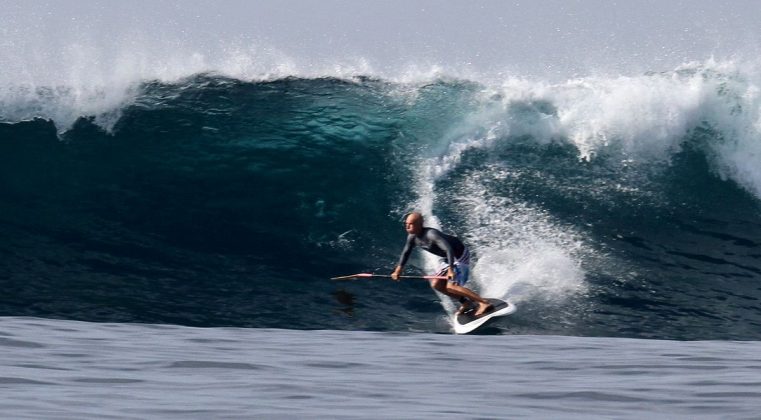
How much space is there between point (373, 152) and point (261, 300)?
360 cm

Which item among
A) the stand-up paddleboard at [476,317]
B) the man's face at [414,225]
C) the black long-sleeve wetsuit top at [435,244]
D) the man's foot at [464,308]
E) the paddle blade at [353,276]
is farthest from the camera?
the paddle blade at [353,276]

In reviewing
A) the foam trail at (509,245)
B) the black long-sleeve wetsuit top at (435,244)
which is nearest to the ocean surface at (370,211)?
the foam trail at (509,245)

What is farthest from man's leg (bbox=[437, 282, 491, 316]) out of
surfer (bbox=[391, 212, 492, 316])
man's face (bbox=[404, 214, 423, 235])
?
man's face (bbox=[404, 214, 423, 235])

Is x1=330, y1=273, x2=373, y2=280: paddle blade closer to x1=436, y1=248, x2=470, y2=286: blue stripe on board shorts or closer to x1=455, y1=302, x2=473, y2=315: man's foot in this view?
x1=436, y1=248, x2=470, y2=286: blue stripe on board shorts

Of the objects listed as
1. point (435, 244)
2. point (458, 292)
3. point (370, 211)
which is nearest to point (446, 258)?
point (435, 244)

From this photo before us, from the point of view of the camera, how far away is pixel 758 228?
50.1ft

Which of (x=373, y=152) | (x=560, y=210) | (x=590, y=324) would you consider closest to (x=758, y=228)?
(x=560, y=210)

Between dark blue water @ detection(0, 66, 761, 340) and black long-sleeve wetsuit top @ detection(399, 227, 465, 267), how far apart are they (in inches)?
24.1

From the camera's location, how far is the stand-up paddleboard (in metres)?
12.4

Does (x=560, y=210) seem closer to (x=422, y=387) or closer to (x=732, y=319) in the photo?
(x=732, y=319)

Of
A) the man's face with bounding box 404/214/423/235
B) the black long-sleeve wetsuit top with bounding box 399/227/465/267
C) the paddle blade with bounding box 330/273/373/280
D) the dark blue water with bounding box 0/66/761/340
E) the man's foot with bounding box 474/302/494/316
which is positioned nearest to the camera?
the man's foot with bounding box 474/302/494/316

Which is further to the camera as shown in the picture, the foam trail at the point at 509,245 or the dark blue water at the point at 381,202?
the foam trail at the point at 509,245

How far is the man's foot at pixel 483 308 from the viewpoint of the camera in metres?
12.6

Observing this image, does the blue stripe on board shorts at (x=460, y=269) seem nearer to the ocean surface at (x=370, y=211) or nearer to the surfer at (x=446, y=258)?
the surfer at (x=446, y=258)
